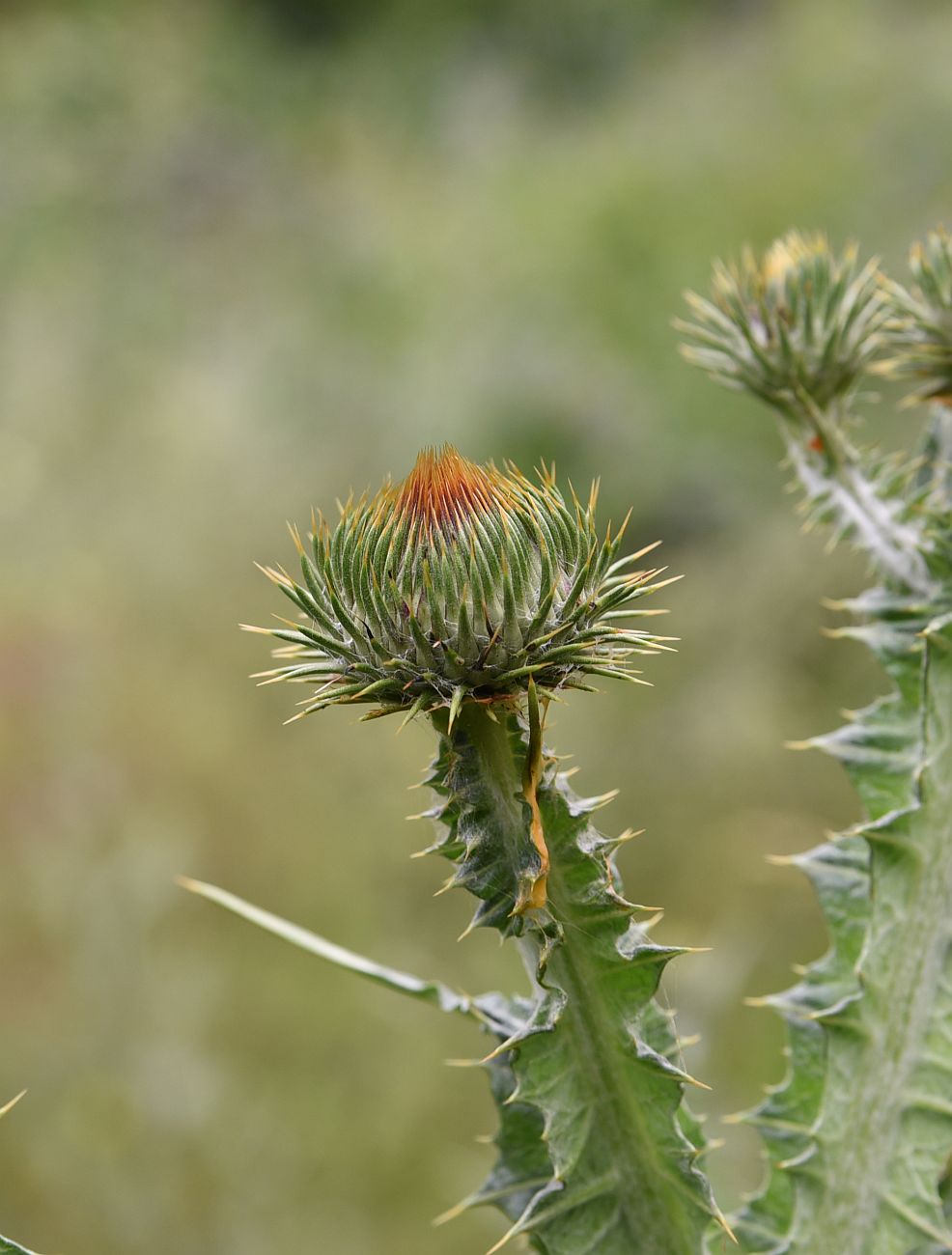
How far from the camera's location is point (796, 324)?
2250 mm

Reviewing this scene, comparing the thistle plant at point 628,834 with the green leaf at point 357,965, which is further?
the green leaf at point 357,965

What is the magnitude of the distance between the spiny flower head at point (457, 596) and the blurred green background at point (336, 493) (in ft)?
4.76

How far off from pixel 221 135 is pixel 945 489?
1442cm

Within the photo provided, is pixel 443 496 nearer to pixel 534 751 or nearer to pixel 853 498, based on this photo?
pixel 534 751

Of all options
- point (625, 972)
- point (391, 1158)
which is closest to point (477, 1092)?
point (391, 1158)

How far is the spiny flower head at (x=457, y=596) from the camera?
124 cm

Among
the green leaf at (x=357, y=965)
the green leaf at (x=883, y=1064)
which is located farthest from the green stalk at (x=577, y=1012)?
the green leaf at (x=883, y=1064)

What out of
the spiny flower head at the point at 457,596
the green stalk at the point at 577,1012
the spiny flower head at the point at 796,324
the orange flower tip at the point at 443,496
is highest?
the spiny flower head at the point at 796,324

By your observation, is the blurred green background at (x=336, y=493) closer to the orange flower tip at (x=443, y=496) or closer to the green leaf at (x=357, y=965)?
the green leaf at (x=357, y=965)

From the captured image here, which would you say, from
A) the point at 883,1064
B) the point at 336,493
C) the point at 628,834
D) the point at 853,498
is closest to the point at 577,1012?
the point at 628,834

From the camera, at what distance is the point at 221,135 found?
14.9 meters

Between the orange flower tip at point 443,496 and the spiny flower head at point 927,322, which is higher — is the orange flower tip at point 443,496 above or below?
below

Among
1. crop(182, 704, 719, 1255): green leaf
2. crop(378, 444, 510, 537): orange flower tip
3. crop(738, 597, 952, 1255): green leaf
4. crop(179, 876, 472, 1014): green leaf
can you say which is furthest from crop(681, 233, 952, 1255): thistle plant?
crop(378, 444, 510, 537): orange flower tip

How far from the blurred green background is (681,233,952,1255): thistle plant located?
629 mm
